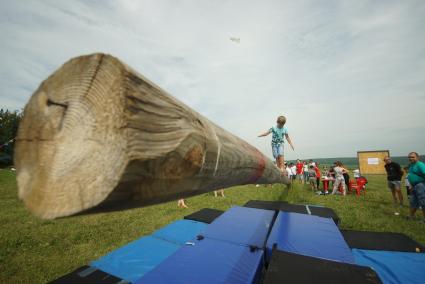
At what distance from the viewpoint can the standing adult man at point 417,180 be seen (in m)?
6.68

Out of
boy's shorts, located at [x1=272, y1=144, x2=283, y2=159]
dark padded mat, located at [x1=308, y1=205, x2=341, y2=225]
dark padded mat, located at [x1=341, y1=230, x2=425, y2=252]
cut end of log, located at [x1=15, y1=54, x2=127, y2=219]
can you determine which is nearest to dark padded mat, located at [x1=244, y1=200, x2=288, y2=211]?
dark padded mat, located at [x1=308, y1=205, x2=341, y2=225]

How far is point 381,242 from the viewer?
4.55 m

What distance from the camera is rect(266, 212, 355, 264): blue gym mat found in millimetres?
3143

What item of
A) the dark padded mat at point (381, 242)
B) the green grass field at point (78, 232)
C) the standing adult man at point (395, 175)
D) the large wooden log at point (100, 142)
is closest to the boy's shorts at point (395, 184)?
the standing adult man at point (395, 175)

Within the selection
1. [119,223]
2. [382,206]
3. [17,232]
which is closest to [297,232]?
[119,223]

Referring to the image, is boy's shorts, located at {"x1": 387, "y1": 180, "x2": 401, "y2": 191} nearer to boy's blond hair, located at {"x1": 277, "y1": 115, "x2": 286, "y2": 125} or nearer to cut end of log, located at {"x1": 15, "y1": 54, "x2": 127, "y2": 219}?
boy's blond hair, located at {"x1": 277, "y1": 115, "x2": 286, "y2": 125}

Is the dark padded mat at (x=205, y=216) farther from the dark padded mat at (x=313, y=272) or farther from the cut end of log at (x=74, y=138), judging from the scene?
the cut end of log at (x=74, y=138)

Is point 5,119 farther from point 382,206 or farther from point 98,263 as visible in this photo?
point 382,206

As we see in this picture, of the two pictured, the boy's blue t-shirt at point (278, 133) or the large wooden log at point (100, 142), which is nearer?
the large wooden log at point (100, 142)

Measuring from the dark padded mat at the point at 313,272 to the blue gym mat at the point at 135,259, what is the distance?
212cm

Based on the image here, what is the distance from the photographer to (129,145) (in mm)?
620

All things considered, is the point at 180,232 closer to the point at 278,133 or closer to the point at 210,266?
the point at 210,266

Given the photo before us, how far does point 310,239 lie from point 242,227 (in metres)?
1.30

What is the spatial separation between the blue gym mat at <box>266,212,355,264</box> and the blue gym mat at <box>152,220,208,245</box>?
5.66ft
